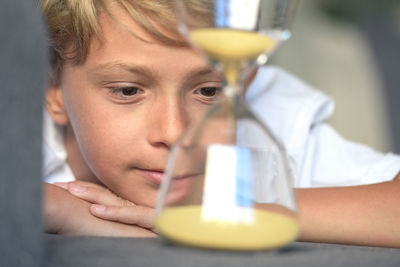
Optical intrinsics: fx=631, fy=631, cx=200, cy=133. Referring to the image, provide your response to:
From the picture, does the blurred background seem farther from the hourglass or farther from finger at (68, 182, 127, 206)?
the hourglass

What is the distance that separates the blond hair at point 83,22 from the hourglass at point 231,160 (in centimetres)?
36

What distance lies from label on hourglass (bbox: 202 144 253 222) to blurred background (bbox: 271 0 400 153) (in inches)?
115

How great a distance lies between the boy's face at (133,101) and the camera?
1003 millimetres

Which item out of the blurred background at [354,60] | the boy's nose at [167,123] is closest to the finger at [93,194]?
the boy's nose at [167,123]

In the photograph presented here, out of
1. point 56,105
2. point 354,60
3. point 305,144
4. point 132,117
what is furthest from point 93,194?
point 354,60

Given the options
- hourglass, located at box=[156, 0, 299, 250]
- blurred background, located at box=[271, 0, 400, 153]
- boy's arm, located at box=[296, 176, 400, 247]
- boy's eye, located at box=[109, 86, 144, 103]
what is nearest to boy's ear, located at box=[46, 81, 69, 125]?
boy's eye, located at box=[109, 86, 144, 103]

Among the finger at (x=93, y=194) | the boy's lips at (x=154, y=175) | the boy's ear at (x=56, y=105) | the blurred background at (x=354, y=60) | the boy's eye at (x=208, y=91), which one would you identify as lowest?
the finger at (x=93, y=194)

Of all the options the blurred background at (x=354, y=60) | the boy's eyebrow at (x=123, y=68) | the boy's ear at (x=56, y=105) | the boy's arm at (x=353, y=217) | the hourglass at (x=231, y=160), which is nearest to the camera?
the hourglass at (x=231, y=160)

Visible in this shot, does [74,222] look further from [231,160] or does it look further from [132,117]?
[231,160]

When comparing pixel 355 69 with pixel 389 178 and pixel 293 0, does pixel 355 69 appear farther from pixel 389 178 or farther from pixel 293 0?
pixel 293 0

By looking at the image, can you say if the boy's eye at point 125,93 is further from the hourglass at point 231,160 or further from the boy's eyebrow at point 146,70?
the hourglass at point 231,160

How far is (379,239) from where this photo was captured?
2.98 ft

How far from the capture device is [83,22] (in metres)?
1.06

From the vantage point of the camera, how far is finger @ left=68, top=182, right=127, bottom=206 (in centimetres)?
102
